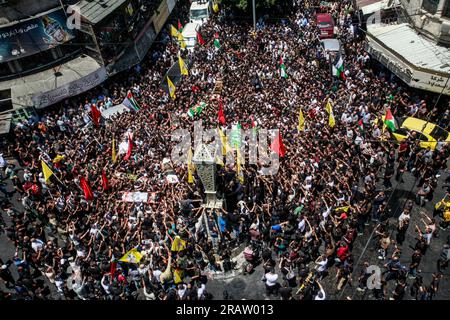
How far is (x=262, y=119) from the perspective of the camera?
1762 cm

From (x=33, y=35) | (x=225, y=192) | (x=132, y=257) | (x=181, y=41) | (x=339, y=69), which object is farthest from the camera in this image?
(x=181, y=41)

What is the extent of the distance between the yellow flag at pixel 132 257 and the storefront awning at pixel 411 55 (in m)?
13.9

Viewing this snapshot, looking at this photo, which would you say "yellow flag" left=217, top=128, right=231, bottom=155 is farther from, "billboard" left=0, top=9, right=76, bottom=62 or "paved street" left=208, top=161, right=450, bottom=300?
"billboard" left=0, top=9, right=76, bottom=62

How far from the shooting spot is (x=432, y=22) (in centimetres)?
1895

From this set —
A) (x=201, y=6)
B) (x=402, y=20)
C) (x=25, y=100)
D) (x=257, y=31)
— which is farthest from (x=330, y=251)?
(x=201, y=6)

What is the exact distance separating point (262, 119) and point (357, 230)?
6883 millimetres

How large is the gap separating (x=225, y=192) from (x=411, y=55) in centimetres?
1243

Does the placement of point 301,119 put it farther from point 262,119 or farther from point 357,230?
point 357,230

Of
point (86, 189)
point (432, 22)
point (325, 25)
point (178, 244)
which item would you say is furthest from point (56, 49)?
point (432, 22)

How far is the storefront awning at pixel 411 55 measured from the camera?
1753cm

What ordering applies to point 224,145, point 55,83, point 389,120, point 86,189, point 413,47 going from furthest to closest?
point 55,83 < point 413,47 < point 389,120 < point 224,145 < point 86,189

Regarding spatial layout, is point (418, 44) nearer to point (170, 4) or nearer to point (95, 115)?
point (95, 115)

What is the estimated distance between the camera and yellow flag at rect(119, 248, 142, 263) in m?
11.5

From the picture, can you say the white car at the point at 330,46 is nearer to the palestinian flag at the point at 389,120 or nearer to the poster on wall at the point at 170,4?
the palestinian flag at the point at 389,120
